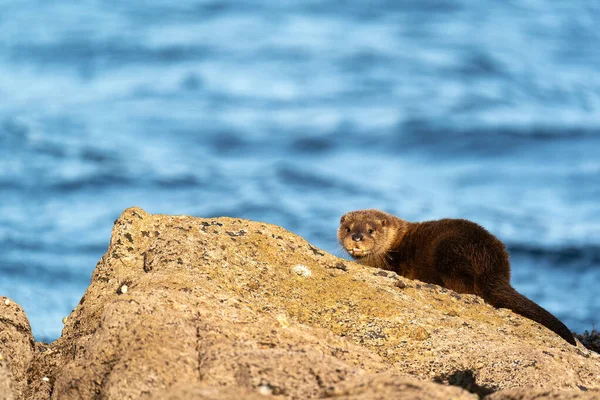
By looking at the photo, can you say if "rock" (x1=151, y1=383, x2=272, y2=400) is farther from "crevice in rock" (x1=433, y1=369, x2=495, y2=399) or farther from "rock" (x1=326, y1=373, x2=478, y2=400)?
"crevice in rock" (x1=433, y1=369, x2=495, y2=399)

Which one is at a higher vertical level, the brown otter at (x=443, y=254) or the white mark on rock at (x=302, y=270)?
the brown otter at (x=443, y=254)

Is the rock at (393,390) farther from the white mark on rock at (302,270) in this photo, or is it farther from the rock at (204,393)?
the white mark on rock at (302,270)

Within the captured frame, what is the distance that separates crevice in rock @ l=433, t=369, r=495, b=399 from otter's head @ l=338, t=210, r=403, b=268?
3.10 m

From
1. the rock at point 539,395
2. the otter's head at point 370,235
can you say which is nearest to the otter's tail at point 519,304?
the otter's head at point 370,235

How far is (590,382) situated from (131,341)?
2.45 meters

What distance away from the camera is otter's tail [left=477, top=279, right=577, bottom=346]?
219 inches

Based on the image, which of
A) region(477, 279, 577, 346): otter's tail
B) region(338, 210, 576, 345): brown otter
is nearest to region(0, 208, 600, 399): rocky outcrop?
region(477, 279, 577, 346): otter's tail

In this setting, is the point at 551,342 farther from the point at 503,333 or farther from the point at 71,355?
the point at 71,355

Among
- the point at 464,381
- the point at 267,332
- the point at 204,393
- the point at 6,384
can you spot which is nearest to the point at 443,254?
the point at 464,381

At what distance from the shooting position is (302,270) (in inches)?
199

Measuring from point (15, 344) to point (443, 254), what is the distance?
11.3 feet

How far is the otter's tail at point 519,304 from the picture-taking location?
18.2ft

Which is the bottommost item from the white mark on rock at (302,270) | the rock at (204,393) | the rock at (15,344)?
the rock at (204,393)

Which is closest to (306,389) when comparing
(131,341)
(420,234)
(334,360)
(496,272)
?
(334,360)
